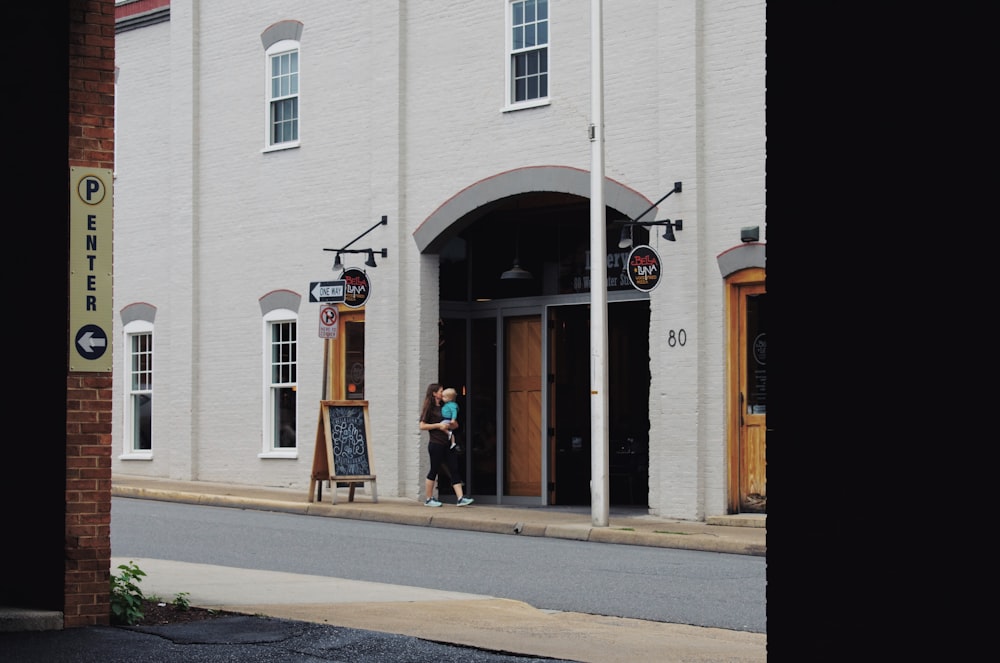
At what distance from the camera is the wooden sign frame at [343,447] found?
70.8 ft

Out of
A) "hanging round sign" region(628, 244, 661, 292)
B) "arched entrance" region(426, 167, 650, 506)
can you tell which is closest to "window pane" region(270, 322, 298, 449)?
"arched entrance" region(426, 167, 650, 506)

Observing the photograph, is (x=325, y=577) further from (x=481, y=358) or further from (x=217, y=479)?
(x=217, y=479)

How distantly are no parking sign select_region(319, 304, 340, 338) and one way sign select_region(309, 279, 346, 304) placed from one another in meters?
0.19

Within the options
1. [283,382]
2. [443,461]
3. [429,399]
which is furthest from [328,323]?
[283,382]

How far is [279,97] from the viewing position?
2505 centimetres

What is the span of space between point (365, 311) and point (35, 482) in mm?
14313

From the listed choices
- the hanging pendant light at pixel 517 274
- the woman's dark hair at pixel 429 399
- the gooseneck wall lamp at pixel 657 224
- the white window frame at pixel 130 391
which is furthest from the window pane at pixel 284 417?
the gooseneck wall lamp at pixel 657 224

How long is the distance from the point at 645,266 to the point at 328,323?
5.38m

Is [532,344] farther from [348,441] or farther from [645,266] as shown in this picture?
[645,266]

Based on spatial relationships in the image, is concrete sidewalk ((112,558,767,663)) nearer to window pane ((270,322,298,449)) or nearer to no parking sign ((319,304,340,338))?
no parking sign ((319,304,340,338))

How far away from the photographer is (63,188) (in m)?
9.29

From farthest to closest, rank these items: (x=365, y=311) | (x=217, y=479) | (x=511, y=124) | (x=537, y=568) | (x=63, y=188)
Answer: (x=217, y=479), (x=365, y=311), (x=511, y=124), (x=537, y=568), (x=63, y=188)

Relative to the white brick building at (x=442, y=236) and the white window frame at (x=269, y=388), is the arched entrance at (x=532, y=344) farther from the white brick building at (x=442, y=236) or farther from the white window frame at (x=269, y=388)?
the white window frame at (x=269, y=388)
